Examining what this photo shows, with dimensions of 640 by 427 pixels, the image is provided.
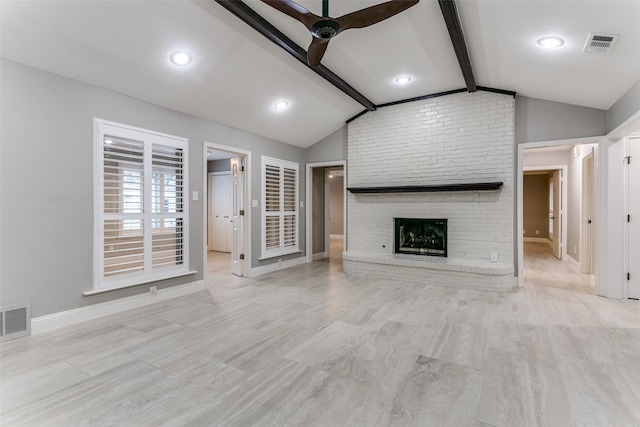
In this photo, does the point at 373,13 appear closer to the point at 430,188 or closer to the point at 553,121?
the point at 430,188

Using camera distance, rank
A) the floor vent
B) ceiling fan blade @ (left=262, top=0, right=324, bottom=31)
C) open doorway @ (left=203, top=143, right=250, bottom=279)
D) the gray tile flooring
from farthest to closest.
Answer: open doorway @ (left=203, top=143, right=250, bottom=279), the floor vent, ceiling fan blade @ (left=262, top=0, right=324, bottom=31), the gray tile flooring

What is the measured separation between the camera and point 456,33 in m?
3.00

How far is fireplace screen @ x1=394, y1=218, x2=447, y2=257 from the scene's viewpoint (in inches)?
198

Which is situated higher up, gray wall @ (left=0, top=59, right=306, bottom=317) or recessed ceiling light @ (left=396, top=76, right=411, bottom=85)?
recessed ceiling light @ (left=396, top=76, right=411, bottom=85)

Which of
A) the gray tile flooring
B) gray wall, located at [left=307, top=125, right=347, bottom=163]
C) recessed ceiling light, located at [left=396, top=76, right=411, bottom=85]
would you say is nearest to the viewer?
the gray tile flooring

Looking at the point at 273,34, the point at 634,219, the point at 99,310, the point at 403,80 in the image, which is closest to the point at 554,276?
the point at 634,219

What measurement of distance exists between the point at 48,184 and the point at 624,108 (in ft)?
20.5

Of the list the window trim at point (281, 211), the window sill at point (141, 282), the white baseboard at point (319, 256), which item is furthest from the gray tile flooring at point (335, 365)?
the white baseboard at point (319, 256)

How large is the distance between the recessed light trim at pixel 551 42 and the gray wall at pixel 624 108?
1.08 meters

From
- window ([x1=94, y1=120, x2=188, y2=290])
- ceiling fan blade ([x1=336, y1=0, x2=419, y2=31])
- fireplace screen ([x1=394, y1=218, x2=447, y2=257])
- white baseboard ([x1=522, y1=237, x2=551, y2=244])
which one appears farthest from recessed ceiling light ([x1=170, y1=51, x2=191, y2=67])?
white baseboard ([x1=522, y1=237, x2=551, y2=244])

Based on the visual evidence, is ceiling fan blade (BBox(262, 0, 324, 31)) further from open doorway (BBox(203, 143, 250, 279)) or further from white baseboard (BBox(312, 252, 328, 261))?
white baseboard (BBox(312, 252, 328, 261))

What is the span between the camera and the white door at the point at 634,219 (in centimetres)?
393

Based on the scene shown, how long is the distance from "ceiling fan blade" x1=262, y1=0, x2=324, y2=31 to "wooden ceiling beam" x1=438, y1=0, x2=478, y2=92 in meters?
1.23

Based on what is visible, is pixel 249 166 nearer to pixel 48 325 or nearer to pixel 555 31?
pixel 48 325
